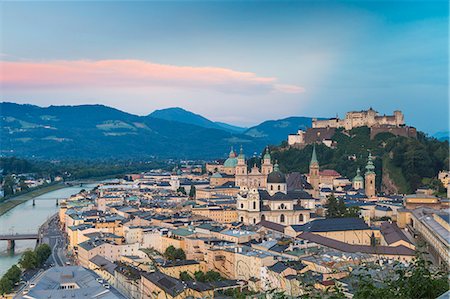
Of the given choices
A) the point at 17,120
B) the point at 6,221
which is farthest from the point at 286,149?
the point at 17,120

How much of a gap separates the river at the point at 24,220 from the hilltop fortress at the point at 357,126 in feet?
33.0

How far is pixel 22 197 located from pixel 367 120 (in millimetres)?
14066

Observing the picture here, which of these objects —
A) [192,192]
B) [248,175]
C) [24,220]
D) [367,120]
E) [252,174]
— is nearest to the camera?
[24,220]

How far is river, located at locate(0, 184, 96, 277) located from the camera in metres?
15.0

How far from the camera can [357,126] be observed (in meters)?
26.4

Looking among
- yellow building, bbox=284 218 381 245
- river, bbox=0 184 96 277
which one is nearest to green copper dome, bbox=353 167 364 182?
yellow building, bbox=284 218 381 245

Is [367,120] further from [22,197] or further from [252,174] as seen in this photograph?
[22,197]

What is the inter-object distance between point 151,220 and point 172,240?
9.93 feet

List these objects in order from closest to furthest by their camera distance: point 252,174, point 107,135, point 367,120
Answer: point 252,174
point 367,120
point 107,135

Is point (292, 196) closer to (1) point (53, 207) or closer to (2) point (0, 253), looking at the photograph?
(2) point (0, 253)

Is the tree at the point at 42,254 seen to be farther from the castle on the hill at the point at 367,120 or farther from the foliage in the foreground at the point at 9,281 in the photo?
the castle on the hill at the point at 367,120

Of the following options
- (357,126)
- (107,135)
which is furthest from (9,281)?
(107,135)

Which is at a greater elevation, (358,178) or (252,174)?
(252,174)

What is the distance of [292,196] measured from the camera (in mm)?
16562
